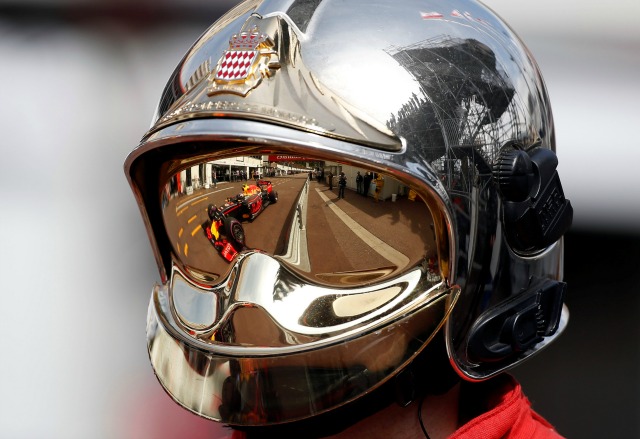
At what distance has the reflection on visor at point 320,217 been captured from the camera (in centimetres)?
148

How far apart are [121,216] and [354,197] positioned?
2.04m

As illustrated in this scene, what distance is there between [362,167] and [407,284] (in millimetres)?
240

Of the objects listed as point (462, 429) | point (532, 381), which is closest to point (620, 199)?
point (532, 381)

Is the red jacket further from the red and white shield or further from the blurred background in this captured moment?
the blurred background

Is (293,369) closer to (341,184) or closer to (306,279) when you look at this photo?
(306,279)

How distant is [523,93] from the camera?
5.46 feet

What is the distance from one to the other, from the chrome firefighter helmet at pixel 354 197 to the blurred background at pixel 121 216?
163 cm

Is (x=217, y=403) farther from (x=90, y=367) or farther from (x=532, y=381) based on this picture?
(x=532, y=381)

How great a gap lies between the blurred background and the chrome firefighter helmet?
1632mm

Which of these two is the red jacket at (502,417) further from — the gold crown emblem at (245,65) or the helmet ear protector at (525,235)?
the gold crown emblem at (245,65)

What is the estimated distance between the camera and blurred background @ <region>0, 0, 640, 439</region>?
3.17 m

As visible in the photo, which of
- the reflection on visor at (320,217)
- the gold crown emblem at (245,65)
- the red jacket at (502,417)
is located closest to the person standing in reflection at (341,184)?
the reflection on visor at (320,217)

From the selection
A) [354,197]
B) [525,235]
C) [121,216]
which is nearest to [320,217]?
[354,197]

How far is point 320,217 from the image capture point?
1521 millimetres
